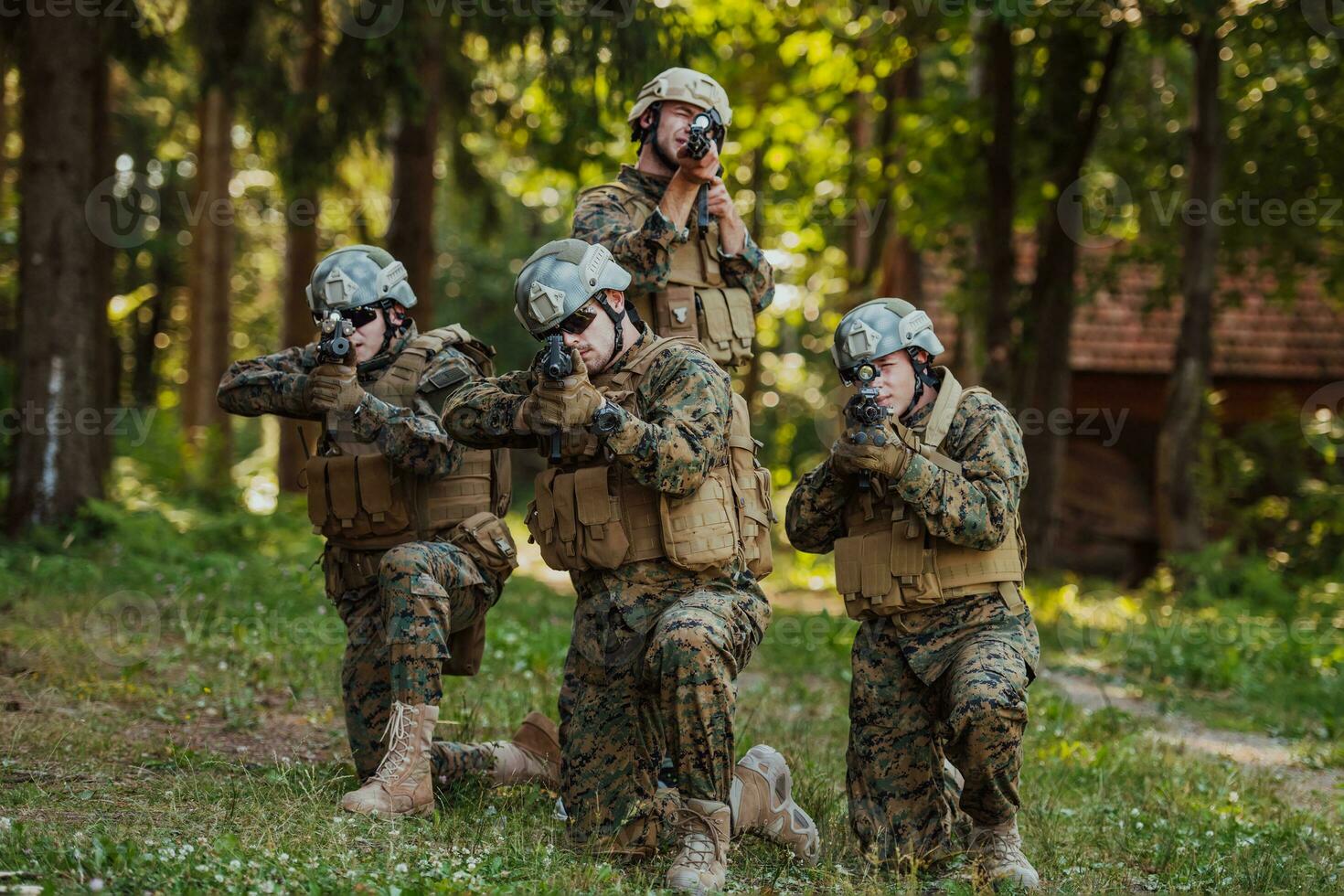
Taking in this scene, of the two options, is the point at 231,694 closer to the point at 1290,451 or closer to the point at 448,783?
the point at 448,783

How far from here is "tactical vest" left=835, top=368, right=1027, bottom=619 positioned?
5.19m

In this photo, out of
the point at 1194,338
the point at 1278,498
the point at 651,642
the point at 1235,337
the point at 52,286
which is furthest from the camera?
the point at 1235,337

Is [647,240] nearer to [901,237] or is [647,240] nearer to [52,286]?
[52,286]

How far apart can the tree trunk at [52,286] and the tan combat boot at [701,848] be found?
7917 mm

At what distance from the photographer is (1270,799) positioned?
6676mm

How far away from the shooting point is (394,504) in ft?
18.7

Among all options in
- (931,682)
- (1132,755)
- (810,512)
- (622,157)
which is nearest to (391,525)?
(810,512)

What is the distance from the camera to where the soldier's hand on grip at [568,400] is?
15.6 feet

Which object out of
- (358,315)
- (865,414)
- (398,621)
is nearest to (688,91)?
(358,315)

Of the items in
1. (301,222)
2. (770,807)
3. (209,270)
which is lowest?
(770,807)

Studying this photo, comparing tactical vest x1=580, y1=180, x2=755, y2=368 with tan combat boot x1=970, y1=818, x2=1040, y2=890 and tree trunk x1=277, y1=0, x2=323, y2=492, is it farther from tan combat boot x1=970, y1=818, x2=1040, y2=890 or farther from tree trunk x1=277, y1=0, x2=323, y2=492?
tree trunk x1=277, y1=0, x2=323, y2=492

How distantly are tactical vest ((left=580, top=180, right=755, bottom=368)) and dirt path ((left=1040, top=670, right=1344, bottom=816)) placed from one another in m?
3.43

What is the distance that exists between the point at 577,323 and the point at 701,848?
6.04 ft

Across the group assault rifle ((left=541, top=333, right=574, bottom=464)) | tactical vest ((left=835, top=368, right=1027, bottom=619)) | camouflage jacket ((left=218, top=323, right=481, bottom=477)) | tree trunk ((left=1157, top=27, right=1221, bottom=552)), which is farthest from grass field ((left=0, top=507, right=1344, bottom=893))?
tree trunk ((left=1157, top=27, right=1221, bottom=552))
